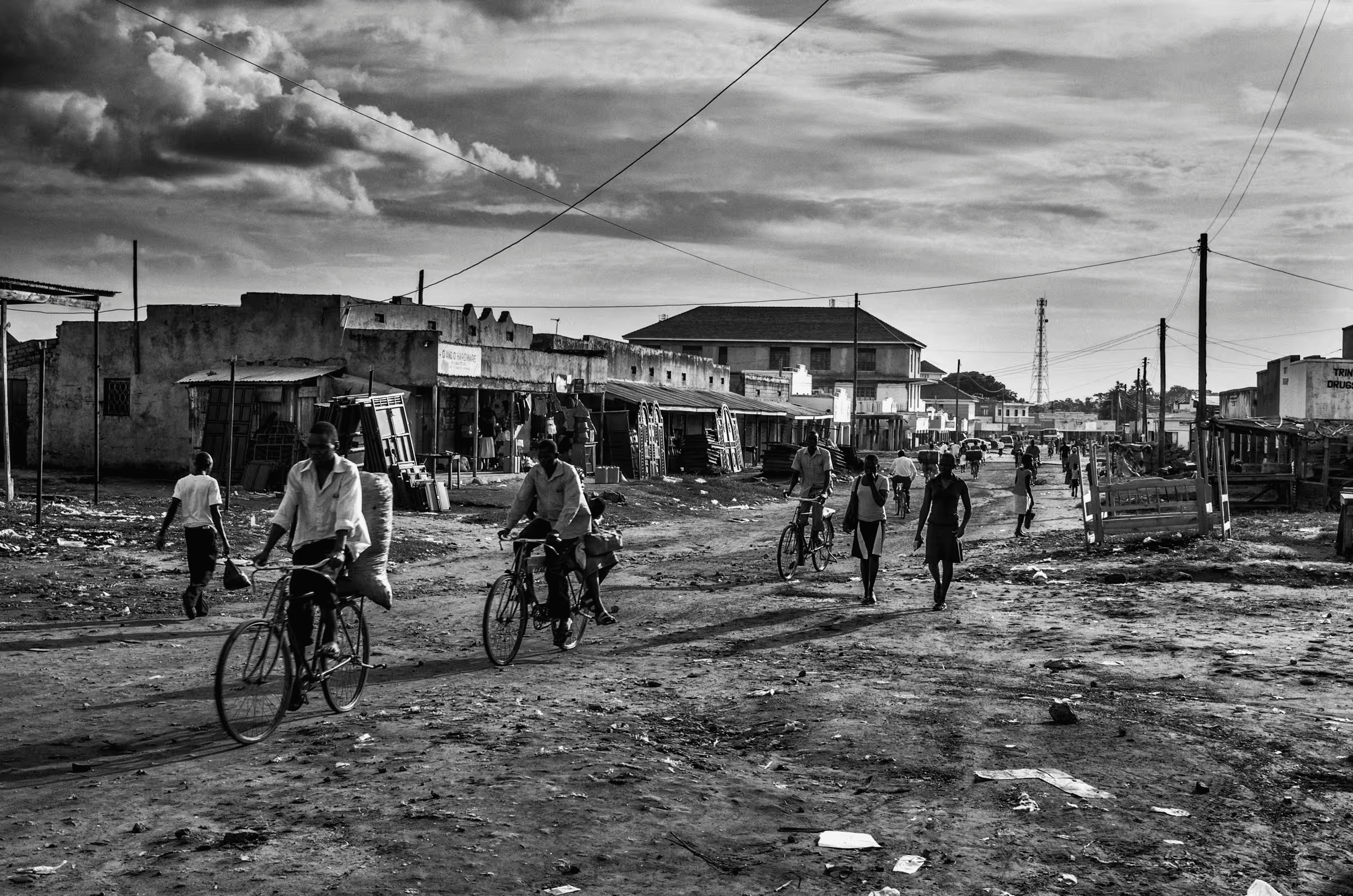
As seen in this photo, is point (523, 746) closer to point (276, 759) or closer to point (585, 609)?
point (276, 759)

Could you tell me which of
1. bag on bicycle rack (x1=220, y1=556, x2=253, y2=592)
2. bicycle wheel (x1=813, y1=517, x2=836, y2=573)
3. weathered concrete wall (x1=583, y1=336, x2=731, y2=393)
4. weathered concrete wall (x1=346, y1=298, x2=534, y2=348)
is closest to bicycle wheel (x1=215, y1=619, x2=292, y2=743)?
bag on bicycle rack (x1=220, y1=556, x2=253, y2=592)

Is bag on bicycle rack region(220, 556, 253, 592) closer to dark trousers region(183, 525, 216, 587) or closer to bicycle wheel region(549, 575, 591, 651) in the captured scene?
bicycle wheel region(549, 575, 591, 651)

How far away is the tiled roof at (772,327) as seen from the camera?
9438 centimetres

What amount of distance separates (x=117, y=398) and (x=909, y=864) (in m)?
31.6

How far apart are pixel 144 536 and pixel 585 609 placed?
9.82 m

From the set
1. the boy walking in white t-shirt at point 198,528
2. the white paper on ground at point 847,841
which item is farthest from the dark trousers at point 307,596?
the boy walking in white t-shirt at point 198,528

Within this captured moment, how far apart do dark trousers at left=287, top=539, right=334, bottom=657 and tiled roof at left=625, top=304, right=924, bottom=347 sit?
3433 inches

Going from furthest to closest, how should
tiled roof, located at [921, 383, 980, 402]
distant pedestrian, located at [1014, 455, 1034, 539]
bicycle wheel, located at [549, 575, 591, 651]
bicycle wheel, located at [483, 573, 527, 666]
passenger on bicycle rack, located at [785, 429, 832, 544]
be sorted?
1. tiled roof, located at [921, 383, 980, 402]
2. distant pedestrian, located at [1014, 455, 1034, 539]
3. passenger on bicycle rack, located at [785, 429, 832, 544]
4. bicycle wheel, located at [549, 575, 591, 651]
5. bicycle wheel, located at [483, 573, 527, 666]

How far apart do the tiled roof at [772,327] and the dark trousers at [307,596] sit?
8720 cm

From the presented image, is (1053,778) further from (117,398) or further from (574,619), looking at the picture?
(117,398)

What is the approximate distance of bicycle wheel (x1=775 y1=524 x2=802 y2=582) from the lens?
48.9ft

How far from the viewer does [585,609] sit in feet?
32.5

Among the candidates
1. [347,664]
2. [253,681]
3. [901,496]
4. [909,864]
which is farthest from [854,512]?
[901,496]

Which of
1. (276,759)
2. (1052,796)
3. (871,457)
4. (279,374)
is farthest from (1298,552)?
(279,374)
